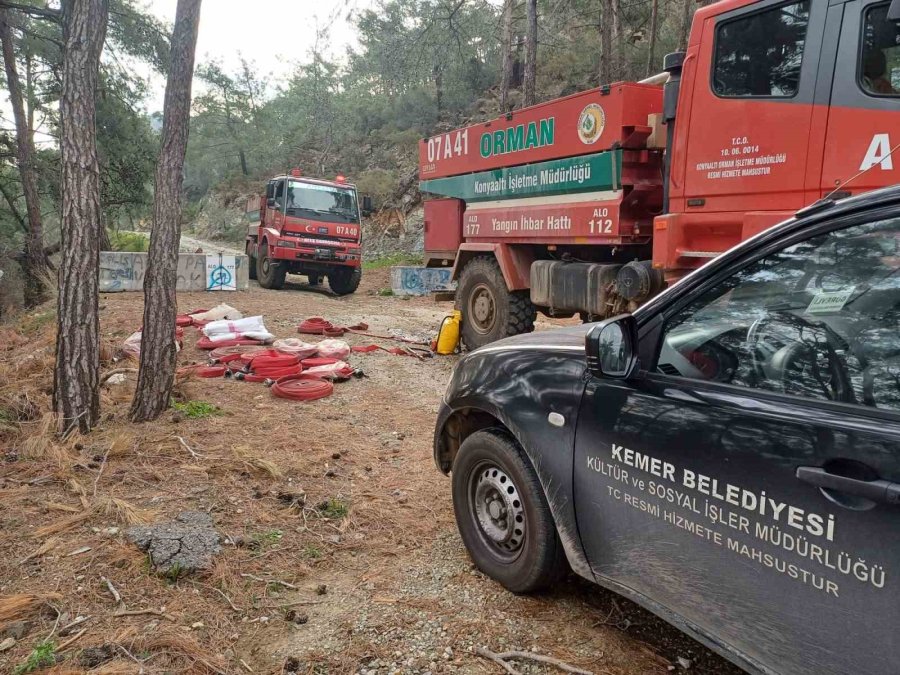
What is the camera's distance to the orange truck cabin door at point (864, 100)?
4.20m

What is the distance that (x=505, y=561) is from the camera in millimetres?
2883

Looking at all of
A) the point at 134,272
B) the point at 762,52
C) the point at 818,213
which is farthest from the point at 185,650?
the point at 134,272

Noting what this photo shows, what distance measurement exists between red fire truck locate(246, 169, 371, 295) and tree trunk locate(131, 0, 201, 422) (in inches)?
414

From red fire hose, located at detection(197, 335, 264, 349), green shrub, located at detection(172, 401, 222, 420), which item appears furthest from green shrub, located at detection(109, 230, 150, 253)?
green shrub, located at detection(172, 401, 222, 420)

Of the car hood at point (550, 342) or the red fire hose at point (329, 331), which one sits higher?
the car hood at point (550, 342)

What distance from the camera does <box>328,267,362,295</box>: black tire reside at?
17.0m

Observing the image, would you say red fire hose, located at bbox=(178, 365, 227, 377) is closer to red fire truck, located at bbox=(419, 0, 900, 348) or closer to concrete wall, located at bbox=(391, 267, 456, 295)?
red fire truck, located at bbox=(419, 0, 900, 348)

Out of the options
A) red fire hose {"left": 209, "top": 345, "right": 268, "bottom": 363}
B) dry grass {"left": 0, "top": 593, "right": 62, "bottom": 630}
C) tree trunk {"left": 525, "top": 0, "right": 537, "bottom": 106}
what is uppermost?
tree trunk {"left": 525, "top": 0, "right": 537, "bottom": 106}

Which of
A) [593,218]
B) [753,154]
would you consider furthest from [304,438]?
[753,154]

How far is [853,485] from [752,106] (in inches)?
169

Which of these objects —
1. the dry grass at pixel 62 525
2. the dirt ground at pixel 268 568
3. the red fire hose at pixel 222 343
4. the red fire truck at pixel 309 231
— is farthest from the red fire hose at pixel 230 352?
the red fire truck at pixel 309 231

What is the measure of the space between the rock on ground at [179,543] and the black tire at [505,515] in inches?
50.4

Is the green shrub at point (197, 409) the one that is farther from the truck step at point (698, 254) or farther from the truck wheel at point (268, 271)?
the truck wheel at point (268, 271)

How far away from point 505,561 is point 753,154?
12.7 ft
